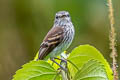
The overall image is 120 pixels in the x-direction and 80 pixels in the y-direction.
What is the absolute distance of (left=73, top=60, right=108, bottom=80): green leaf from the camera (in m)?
2.10

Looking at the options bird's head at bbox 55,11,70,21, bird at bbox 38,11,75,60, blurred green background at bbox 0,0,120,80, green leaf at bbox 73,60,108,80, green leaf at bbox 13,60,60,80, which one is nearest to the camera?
green leaf at bbox 73,60,108,80

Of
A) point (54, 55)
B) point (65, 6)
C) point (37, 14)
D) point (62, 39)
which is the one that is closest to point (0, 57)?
point (37, 14)

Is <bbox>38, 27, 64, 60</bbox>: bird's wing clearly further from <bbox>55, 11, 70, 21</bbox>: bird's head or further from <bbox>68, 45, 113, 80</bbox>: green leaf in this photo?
<bbox>68, 45, 113, 80</bbox>: green leaf

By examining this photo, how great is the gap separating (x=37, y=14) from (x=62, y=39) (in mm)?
4171

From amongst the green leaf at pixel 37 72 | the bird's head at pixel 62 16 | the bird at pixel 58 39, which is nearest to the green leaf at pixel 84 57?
the green leaf at pixel 37 72

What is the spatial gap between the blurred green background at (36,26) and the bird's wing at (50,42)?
2.49 m

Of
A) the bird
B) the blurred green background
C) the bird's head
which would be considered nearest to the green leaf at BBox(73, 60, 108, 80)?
the bird

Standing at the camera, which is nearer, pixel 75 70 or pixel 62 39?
pixel 75 70

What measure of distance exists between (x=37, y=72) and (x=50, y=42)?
36.8 inches

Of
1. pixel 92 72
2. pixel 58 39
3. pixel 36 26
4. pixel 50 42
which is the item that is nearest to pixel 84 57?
pixel 92 72

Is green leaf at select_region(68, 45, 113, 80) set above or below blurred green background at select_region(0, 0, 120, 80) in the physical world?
below

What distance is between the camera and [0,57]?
7.99m

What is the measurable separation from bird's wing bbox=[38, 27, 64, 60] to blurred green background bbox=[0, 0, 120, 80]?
8.17 feet

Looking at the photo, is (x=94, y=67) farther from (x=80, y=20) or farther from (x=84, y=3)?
(x=80, y=20)
